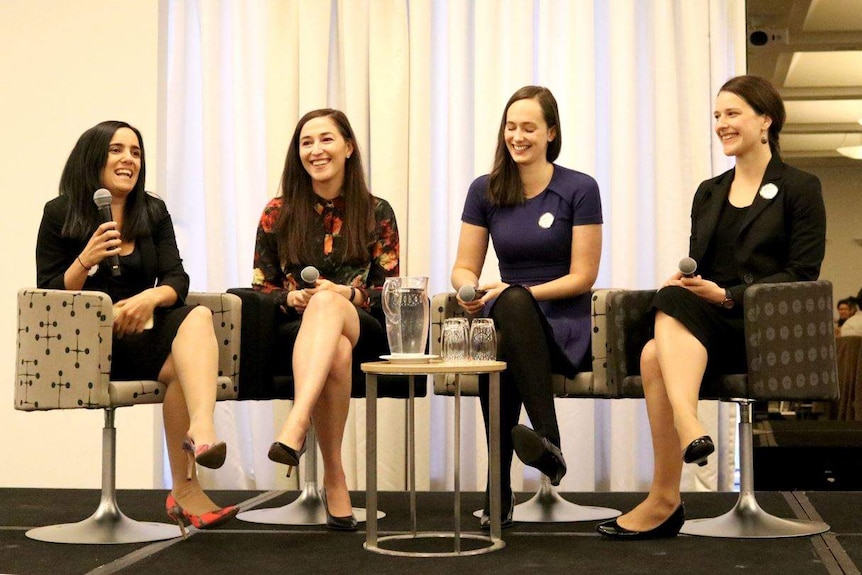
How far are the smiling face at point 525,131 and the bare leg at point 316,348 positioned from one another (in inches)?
28.1

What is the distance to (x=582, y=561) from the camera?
250 cm

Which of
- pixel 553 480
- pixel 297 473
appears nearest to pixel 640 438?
pixel 297 473

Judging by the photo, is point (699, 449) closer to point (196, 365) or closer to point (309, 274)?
point (309, 274)

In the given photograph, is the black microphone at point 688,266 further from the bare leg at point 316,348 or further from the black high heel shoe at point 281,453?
the black high heel shoe at point 281,453

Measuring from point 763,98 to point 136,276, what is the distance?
180cm

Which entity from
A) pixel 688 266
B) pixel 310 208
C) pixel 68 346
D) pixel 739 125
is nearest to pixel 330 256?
pixel 310 208

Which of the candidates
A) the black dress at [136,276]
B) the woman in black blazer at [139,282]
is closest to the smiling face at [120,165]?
the woman in black blazer at [139,282]

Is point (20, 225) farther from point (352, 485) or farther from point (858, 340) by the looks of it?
point (858, 340)

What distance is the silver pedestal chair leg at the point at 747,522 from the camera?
9.22ft

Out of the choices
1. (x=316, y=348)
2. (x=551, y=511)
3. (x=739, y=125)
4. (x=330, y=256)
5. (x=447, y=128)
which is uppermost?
(x=447, y=128)

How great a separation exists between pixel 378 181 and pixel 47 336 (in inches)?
72.2

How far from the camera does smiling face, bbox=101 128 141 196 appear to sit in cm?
307

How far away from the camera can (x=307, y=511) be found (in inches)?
127

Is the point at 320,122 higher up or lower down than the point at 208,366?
higher up
